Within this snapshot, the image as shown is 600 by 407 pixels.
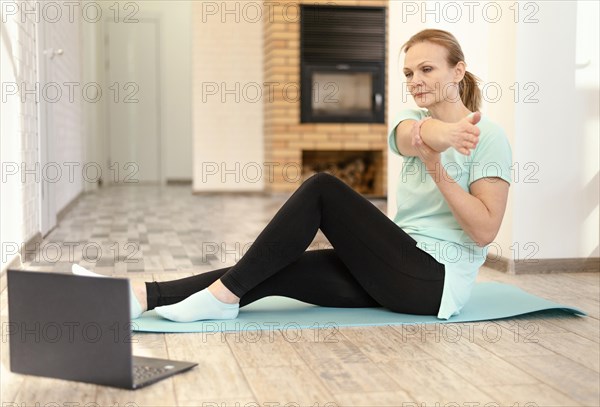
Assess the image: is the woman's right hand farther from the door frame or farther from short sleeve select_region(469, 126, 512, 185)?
the door frame

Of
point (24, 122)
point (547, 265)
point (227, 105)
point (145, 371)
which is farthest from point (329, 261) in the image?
point (227, 105)

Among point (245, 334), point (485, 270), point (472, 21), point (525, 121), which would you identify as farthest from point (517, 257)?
point (245, 334)

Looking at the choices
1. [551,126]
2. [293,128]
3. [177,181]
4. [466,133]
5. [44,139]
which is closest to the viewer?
[466,133]

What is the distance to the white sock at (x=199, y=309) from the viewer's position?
235 cm

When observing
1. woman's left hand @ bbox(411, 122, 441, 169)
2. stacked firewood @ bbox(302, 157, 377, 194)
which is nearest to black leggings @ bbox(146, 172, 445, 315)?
woman's left hand @ bbox(411, 122, 441, 169)

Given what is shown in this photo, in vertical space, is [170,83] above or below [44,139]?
above

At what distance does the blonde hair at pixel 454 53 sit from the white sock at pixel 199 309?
874 mm

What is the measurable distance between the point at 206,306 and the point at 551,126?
1.84 metres

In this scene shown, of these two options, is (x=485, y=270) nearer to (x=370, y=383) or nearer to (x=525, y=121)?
(x=525, y=121)

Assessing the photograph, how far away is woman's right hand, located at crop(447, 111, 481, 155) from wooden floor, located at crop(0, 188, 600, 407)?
513 mm

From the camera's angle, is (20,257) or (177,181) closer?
(20,257)

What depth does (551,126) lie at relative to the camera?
3.54 metres

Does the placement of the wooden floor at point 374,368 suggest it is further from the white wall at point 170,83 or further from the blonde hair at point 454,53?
the white wall at point 170,83

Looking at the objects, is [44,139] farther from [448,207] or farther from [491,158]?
[491,158]
